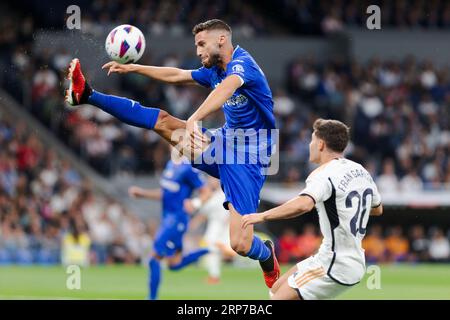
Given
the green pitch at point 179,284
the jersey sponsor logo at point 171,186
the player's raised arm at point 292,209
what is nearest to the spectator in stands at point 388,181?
the green pitch at point 179,284

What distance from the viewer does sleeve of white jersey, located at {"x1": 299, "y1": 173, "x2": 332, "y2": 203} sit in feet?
28.5

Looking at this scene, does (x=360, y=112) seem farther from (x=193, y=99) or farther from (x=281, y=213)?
(x=281, y=213)

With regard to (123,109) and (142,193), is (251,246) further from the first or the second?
(142,193)

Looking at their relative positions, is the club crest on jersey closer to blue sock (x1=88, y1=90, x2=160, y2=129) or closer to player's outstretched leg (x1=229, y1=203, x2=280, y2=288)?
blue sock (x1=88, y1=90, x2=160, y2=129)

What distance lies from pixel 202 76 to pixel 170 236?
185 inches

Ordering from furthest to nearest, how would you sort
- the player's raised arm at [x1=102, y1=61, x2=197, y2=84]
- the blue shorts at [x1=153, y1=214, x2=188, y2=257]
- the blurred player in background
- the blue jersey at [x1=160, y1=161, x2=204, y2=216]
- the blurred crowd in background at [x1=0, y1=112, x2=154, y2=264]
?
1. the blurred crowd in background at [x1=0, y1=112, x2=154, y2=264]
2. the blurred player in background
3. the blue jersey at [x1=160, y1=161, x2=204, y2=216]
4. the blue shorts at [x1=153, y1=214, x2=188, y2=257]
5. the player's raised arm at [x1=102, y1=61, x2=197, y2=84]

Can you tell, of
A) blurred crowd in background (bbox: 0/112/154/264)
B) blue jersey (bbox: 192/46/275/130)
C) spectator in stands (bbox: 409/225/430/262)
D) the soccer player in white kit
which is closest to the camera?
the soccer player in white kit

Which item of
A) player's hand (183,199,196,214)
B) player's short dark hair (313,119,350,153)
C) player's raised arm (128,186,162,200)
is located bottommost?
player's hand (183,199,196,214)

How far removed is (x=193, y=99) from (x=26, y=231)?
624 centimetres

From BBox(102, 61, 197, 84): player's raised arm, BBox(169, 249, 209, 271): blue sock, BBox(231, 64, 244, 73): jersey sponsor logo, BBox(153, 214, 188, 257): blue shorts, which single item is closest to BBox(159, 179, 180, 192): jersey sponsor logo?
BBox(153, 214, 188, 257): blue shorts

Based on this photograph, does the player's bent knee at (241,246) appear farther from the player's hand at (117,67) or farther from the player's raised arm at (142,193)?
the player's raised arm at (142,193)

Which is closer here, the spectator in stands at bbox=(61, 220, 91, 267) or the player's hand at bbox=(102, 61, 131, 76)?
the player's hand at bbox=(102, 61, 131, 76)

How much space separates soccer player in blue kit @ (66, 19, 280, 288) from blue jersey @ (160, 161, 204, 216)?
201 inches
